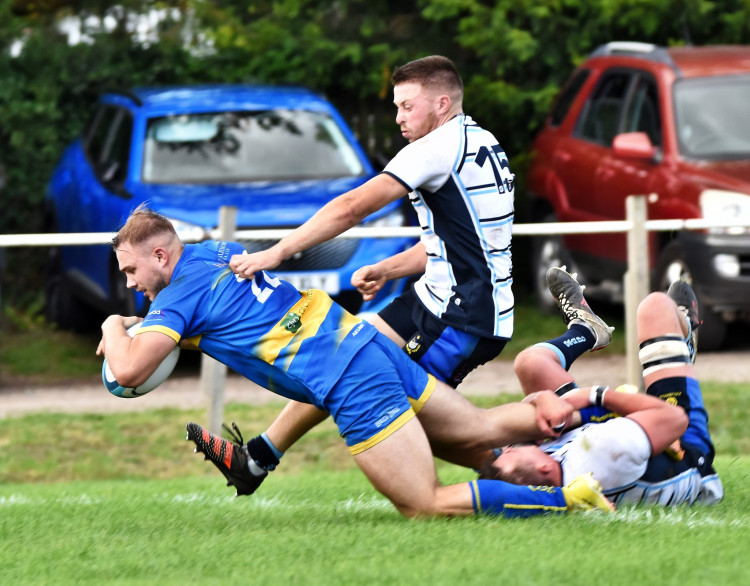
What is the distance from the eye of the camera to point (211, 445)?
5.90 m

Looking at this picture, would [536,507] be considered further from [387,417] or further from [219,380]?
[219,380]

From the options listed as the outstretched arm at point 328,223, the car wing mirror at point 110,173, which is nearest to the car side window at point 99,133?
the car wing mirror at point 110,173

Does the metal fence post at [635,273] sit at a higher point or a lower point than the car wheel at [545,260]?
higher

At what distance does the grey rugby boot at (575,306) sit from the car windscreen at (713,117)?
13.0 feet

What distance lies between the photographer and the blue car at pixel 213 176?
9977 millimetres

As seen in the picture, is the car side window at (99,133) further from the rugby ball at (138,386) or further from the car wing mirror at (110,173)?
the rugby ball at (138,386)

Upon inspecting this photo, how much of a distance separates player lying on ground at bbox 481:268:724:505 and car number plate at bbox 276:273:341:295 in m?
3.59

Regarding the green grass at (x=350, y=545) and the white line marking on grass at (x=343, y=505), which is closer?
the green grass at (x=350, y=545)

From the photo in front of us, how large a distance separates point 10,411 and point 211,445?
4007 mm

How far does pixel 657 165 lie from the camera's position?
1041 centimetres

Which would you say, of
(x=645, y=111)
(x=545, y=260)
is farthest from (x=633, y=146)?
(x=545, y=260)

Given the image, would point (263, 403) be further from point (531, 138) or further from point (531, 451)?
point (531, 138)

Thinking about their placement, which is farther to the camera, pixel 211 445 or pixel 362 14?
pixel 362 14

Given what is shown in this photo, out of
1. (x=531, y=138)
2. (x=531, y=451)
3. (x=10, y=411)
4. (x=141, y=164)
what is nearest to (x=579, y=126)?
(x=531, y=138)
